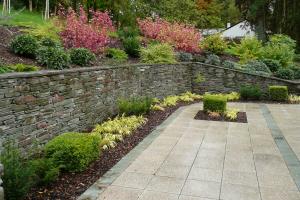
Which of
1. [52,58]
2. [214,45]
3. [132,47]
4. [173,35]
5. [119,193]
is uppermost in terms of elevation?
[173,35]

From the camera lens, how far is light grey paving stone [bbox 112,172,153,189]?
4.82m

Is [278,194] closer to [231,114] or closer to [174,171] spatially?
[174,171]

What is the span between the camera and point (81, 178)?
16.7 ft

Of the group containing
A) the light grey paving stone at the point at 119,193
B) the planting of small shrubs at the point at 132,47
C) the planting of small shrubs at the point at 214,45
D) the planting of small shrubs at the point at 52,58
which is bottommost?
the light grey paving stone at the point at 119,193

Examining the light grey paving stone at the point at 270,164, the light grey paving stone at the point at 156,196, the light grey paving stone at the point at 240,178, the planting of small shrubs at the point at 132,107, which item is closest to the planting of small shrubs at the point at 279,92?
the planting of small shrubs at the point at 132,107

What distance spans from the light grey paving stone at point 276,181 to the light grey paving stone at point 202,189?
677 mm

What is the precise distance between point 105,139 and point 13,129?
73.4 inches

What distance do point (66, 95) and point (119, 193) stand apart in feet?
9.30

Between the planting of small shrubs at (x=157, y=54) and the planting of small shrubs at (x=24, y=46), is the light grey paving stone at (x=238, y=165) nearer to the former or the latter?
the planting of small shrubs at (x=24, y=46)

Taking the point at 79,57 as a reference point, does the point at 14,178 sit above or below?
below

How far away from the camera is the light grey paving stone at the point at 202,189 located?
4547 millimetres

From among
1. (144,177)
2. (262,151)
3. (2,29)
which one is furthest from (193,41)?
(144,177)

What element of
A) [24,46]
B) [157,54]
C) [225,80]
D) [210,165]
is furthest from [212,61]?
[210,165]

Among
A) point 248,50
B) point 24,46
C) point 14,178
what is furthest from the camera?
point 248,50
